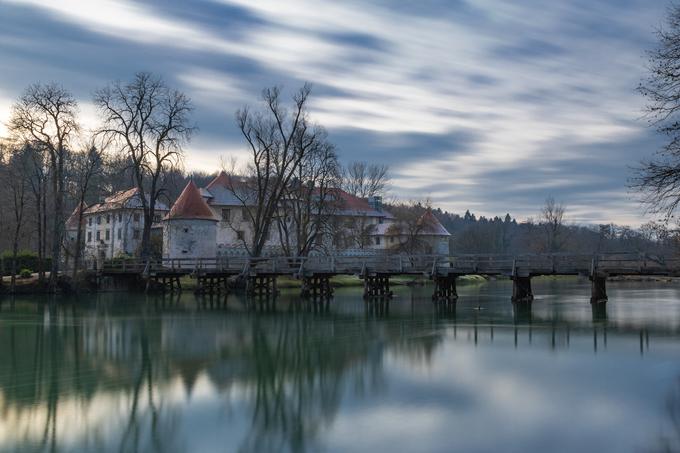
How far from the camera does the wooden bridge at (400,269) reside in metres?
29.6

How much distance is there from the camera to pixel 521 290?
32.8m

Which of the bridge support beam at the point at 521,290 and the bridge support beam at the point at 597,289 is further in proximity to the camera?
the bridge support beam at the point at 521,290

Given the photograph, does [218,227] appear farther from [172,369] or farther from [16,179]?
[172,369]

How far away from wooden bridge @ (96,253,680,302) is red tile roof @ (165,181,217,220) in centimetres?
316

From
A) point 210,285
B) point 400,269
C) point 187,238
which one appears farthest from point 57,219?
point 400,269

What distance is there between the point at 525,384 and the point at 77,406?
26.8ft

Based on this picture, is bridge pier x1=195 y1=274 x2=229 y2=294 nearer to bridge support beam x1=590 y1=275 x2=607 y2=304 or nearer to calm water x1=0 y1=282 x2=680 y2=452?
calm water x1=0 y1=282 x2=680 y2=452

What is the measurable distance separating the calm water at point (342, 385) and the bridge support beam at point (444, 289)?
9011mm

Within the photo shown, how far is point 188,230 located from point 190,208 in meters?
1.45

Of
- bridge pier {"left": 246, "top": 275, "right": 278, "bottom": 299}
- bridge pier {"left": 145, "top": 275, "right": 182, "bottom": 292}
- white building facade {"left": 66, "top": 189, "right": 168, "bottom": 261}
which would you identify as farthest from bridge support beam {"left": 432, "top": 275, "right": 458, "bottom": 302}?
white building facade {"left": 66, "top": 189, "right": 168, "bottom": 261}

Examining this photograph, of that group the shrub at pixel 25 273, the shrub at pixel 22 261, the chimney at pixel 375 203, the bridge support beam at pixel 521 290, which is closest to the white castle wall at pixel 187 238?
the shrub at pixel 22 261

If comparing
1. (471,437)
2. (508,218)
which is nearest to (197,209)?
(471,437)

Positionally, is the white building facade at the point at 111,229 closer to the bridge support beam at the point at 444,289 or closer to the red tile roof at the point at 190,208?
the red tile roof at the point at 190,208

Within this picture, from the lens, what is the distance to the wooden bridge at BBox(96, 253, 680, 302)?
1164 inches
